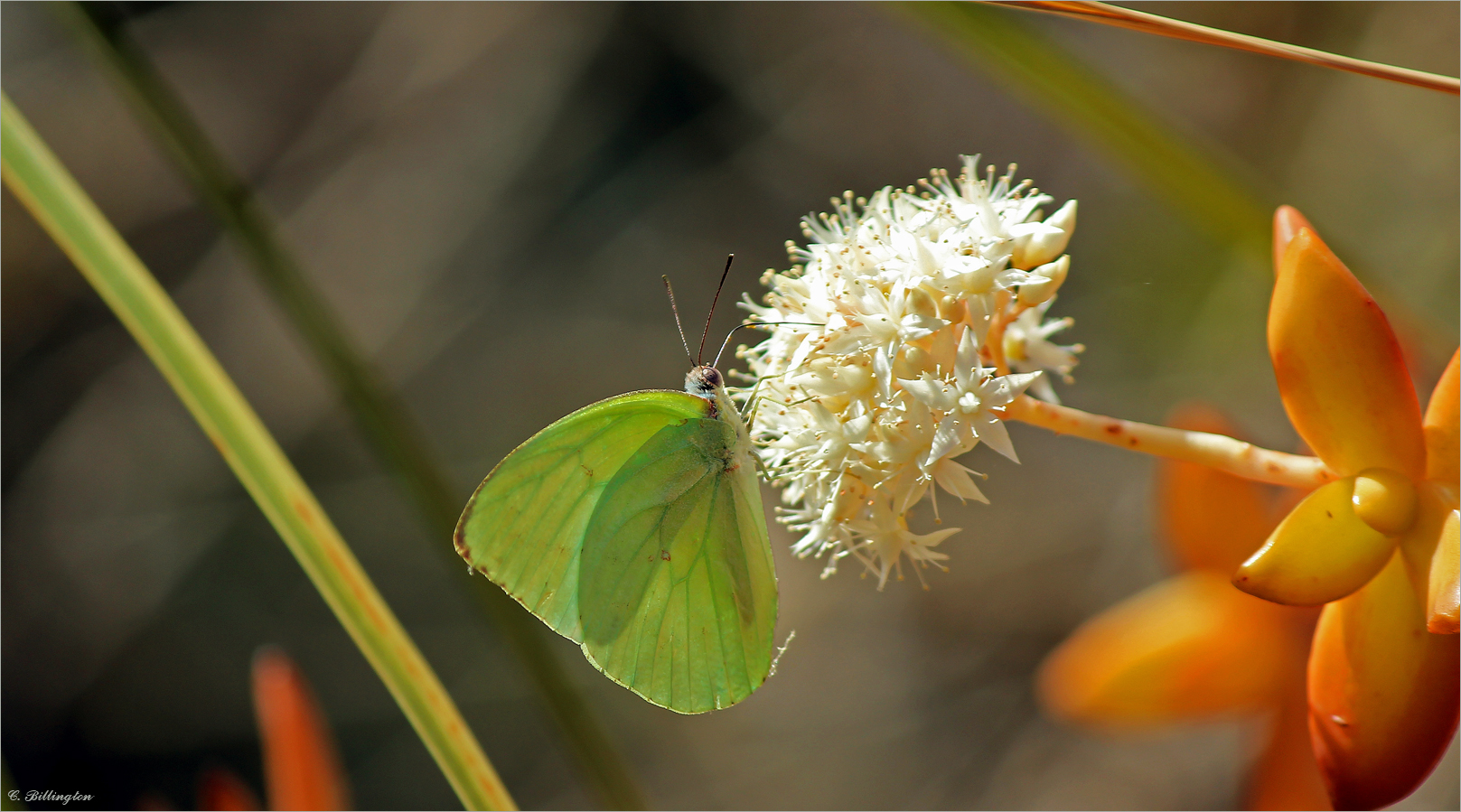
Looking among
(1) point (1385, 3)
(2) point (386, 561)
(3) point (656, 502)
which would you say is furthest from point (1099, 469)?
(2) point (386, 561)

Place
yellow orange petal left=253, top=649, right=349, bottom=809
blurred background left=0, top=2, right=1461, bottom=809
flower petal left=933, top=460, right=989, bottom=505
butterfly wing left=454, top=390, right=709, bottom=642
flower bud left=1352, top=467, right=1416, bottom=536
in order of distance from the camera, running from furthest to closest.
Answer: blurred background left=0, top=2, right=1461, bottom=809, yellow orange petal left=253, top=649, right=349, bottom=809, butterfly wing left=454, top=390, right=709, bottom=642, flower petal left=933, top=460, right=989, bottom=505, flower bud left=1352, top=467, right=1416, bottom=536

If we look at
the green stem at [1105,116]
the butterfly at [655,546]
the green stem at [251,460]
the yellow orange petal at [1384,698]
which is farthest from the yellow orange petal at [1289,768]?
the green stem at [251,460]

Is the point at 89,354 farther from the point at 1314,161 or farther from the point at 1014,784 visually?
the point at 1314,161

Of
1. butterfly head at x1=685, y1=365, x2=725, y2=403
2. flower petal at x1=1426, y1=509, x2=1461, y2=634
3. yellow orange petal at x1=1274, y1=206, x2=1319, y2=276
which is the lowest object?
flower petal at x1=1426, y1=509, x2=1461, y2=634

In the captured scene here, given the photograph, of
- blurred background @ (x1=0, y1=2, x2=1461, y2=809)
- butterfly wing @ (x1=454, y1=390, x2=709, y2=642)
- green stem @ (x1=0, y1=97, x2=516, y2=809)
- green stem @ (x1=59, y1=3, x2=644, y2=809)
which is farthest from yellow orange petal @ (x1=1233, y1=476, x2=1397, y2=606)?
blurred background @ (x1=0, y1=2, x2=1461, y2=809)

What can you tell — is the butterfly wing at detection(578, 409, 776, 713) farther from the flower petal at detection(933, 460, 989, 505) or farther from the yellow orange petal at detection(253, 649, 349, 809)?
the yellow orange petal at detection(253, 649, 349, 809)

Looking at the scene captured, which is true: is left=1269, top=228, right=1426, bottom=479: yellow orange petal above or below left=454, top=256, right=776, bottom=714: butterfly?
below
